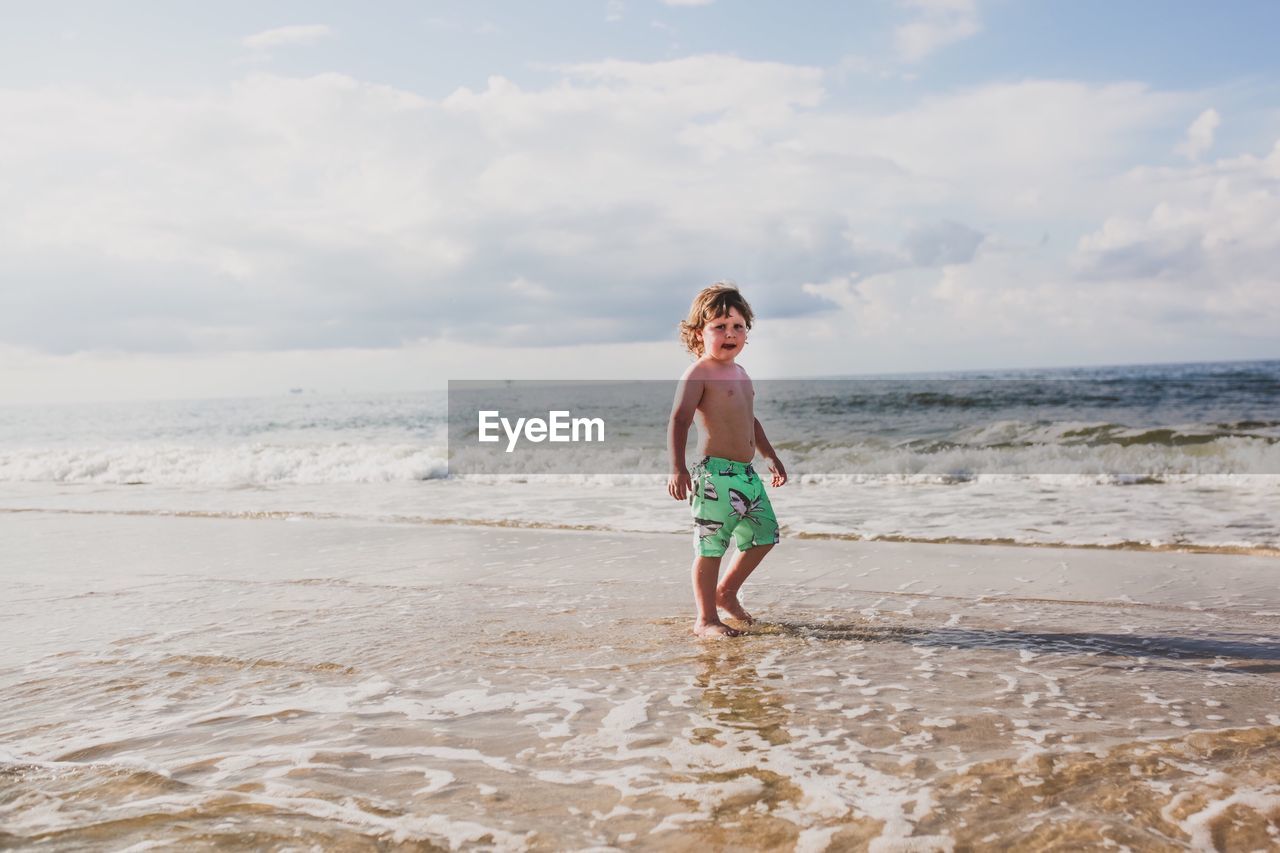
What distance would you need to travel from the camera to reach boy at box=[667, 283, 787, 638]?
443cm

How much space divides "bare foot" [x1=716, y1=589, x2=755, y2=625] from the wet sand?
0.52 ft

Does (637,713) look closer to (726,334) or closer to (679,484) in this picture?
(679,484)

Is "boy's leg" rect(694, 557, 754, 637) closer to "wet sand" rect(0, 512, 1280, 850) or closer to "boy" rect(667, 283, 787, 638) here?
"boy" rect(667, 283, 787, 638)

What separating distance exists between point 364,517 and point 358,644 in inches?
230

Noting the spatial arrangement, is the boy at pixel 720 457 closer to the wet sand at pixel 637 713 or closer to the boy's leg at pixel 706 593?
the boy's leg at pixel 706 593

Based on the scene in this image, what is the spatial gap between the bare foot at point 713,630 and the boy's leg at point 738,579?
0.22 meters

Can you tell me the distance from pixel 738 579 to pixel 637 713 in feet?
4.93

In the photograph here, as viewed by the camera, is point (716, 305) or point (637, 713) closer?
point (637, 713)

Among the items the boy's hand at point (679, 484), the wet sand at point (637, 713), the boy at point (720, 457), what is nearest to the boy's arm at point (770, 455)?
the boy at point (720, 457)

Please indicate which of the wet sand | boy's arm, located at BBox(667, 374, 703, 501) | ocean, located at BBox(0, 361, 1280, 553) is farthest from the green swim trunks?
ocean, located at BBox(0, 361, 1280, 553)

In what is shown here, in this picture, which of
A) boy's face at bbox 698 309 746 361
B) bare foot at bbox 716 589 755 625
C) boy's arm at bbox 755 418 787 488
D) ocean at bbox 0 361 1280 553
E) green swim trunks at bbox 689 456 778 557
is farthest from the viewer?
ocean at bbox 0 361 1280 553

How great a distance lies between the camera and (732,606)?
4.66 meters

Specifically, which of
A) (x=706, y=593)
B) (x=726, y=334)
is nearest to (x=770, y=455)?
(x=726, y=334)

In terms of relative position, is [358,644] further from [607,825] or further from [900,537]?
[900,537]
